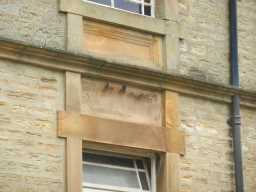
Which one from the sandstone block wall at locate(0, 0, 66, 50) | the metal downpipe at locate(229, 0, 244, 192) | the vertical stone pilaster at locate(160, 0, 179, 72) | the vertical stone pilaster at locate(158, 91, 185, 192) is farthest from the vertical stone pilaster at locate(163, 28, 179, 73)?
the sandstone block wall at locate(0, 0, 66, 50)

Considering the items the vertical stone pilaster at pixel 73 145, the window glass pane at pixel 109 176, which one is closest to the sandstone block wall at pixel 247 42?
the window glass pane at pixel 109 176

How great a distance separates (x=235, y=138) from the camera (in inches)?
655

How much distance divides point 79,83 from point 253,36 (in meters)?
3.47

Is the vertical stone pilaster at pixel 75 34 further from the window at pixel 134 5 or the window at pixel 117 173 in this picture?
the window at pixel 117 173

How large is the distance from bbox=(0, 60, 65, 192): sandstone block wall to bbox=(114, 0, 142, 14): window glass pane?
1890 mm

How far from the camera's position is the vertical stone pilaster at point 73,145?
48.8ft

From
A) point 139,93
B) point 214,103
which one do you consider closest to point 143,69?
point 139,93

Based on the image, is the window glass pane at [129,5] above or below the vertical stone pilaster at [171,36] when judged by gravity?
above

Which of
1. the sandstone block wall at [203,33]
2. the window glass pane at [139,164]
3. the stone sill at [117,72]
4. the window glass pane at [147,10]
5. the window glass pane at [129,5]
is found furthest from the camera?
the window glass pane at [147,10]

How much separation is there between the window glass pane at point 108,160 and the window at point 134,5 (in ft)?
7.39

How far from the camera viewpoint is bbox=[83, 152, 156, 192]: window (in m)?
15.4

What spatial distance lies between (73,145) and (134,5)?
276 cm

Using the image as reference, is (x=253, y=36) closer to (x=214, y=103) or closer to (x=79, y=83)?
(x=214, y=103)

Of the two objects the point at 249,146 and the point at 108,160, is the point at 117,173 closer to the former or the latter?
the point at 108,160
